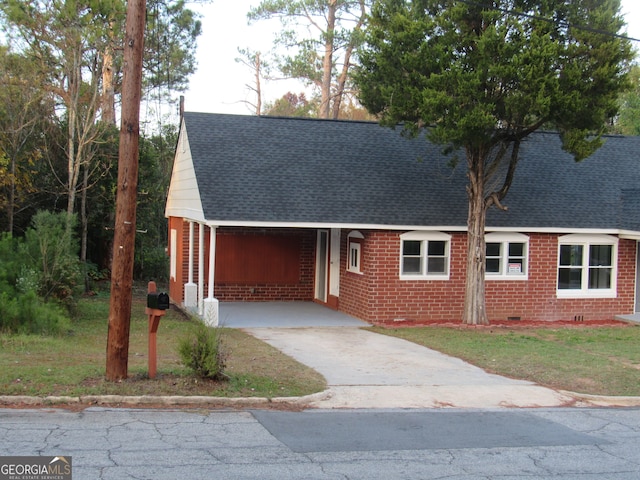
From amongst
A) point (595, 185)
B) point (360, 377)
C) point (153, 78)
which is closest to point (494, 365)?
point (360, 377)

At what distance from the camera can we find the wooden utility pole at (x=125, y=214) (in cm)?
967

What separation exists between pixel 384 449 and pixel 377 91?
1123 cm

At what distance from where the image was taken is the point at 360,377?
11438 millimetres

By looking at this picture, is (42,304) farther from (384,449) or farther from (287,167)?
(384,449)

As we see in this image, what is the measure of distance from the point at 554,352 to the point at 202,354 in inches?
298

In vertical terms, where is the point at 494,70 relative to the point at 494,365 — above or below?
above

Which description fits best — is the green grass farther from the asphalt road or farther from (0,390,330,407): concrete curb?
(0,390,330,407): concrete curb

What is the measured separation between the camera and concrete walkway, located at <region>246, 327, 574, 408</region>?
10156mm

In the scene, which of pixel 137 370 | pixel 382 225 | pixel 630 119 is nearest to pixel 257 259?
pixel 382 225

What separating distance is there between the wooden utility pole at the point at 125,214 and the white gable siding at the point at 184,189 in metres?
7.10

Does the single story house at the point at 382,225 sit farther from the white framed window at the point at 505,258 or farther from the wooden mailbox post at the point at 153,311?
the wooden mailbox post at the point at 153,311

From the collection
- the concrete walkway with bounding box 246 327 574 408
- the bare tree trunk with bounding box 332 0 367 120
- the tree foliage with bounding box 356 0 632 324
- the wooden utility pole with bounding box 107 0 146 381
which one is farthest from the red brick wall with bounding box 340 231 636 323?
the bare tree trunk with bounding box 332 0 367 120

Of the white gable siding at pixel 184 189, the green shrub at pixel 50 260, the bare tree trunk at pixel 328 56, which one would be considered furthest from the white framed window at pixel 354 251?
the bare tree trunk at pixel 328 56

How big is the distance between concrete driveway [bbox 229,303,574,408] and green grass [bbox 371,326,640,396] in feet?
1.58
